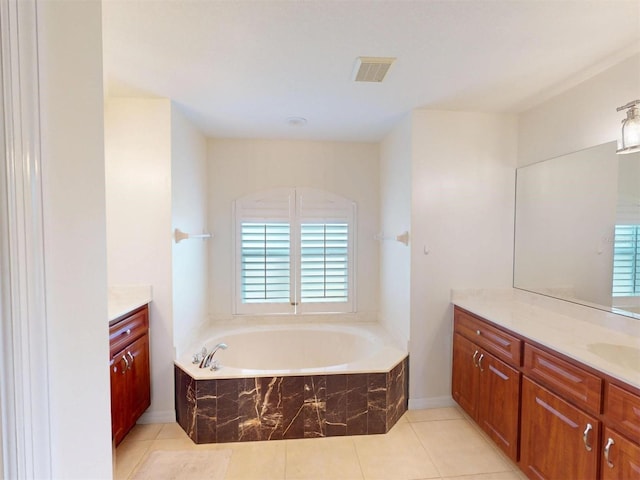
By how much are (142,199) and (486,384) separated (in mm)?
2823

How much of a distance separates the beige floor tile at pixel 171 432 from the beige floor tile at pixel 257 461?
37cm

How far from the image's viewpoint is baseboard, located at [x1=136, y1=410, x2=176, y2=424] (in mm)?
2436

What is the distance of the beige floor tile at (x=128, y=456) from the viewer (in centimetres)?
196

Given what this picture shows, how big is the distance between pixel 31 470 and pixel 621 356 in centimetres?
221

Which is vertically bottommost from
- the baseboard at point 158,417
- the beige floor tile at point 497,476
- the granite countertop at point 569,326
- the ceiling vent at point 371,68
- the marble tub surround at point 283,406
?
the beige floor tile at point 497,476

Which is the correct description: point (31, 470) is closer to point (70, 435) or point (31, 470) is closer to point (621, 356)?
point (70, 435)

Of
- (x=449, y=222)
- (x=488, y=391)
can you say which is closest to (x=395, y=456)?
(x=488, y=391)

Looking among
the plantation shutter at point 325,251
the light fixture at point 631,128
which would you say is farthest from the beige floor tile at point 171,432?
the light fixture at point 631,128

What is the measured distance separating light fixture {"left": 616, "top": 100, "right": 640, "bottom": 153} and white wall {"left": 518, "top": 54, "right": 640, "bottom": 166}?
165 millimetres

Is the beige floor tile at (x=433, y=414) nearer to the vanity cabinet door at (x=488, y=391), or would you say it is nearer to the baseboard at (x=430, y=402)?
the baseboard at (x=430, y=402)

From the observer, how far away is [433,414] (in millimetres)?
2576

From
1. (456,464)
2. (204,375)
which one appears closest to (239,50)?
(204,375)

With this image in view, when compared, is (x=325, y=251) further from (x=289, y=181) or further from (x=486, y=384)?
(x=486, y=384)

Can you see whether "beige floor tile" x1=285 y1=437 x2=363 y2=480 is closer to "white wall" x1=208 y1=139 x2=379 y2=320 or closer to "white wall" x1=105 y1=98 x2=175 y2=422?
"white wall" x1=105 y1=98 x2=175 y2=422
